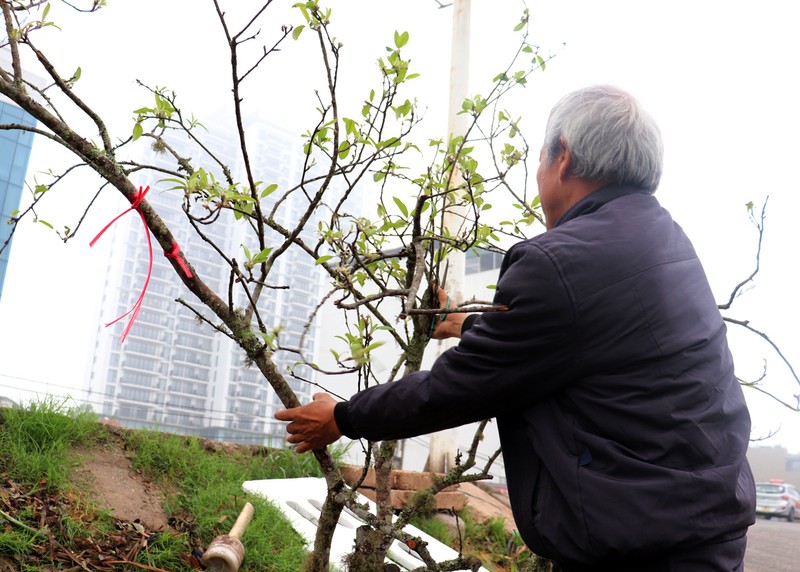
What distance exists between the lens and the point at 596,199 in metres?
1.20

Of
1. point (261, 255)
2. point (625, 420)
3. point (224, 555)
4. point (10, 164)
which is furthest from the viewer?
point (10, 164)

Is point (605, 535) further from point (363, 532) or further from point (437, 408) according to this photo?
point (363, 532)

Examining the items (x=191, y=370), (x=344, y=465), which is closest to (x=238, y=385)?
(x=191, y=370)

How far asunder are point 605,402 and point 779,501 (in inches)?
485

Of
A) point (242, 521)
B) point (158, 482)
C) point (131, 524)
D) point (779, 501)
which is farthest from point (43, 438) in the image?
point (779, 501)

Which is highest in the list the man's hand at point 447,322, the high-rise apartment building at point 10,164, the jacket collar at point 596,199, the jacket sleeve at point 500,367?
the high-rise apartment building at point 10,164

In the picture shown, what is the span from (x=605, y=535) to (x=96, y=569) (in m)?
1.71

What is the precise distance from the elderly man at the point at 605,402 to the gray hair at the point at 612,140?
0.25 ft

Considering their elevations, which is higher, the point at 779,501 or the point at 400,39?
the point at 400,39

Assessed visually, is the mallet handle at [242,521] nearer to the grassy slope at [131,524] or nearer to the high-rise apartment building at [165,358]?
the grassy slope at [131,524]

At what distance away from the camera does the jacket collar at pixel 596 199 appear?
3.94 feet

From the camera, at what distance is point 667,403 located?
105 cm

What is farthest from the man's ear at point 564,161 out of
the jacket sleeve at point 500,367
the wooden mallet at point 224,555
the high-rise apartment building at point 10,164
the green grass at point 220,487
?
the high-rise apartment building at point 10,164

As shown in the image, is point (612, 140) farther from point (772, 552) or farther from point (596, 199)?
point (772, 552)
